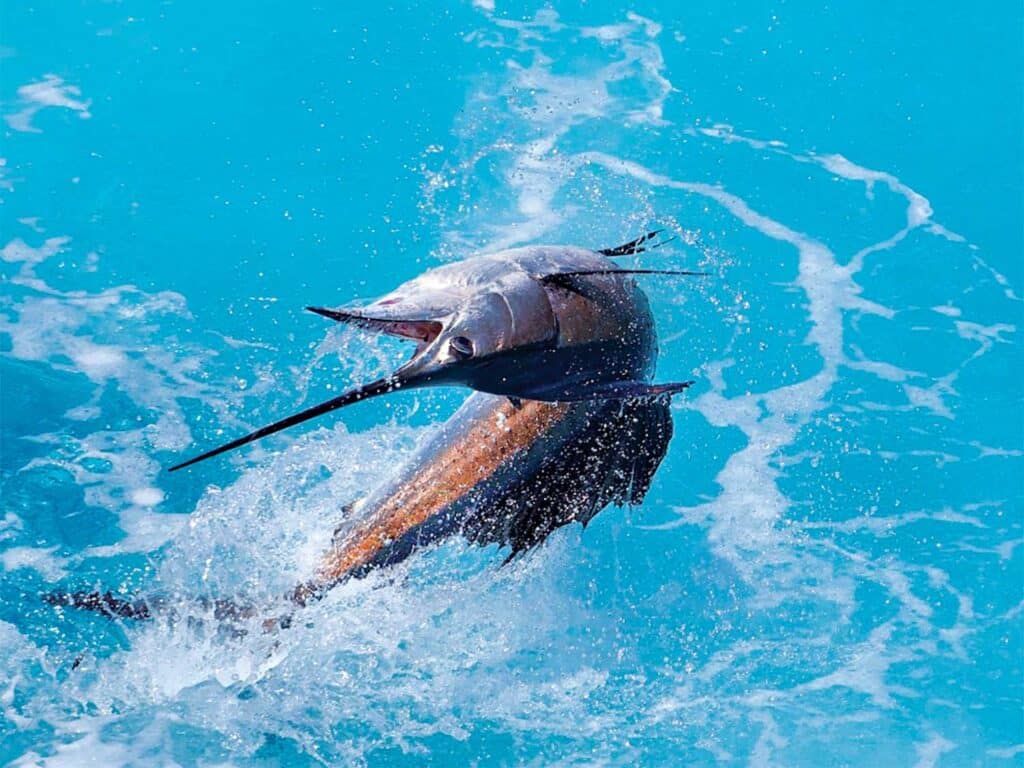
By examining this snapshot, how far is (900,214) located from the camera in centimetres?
946

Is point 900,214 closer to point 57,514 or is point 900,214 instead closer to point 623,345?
point 623,345

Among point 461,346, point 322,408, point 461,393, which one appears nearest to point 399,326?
point 461,346

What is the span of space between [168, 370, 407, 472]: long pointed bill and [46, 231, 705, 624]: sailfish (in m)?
0.17

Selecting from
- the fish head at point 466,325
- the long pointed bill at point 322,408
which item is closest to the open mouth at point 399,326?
the fish head at point 466,325

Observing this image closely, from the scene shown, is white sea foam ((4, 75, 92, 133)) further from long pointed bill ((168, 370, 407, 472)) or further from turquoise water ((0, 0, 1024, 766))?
long pointed bill ((168, 370, 407, 472))

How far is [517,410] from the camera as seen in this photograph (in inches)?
184

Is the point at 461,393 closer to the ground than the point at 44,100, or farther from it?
closer to the ground

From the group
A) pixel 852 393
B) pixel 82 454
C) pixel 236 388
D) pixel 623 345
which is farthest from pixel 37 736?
pixel 852 393

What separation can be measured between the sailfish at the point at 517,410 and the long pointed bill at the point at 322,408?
173 mm

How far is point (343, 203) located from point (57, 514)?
3317mm

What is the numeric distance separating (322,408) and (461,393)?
15.5 feet

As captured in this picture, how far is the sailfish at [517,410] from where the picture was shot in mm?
3555

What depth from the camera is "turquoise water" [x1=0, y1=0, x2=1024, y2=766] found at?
636 cm

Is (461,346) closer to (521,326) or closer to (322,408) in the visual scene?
(521,326)
